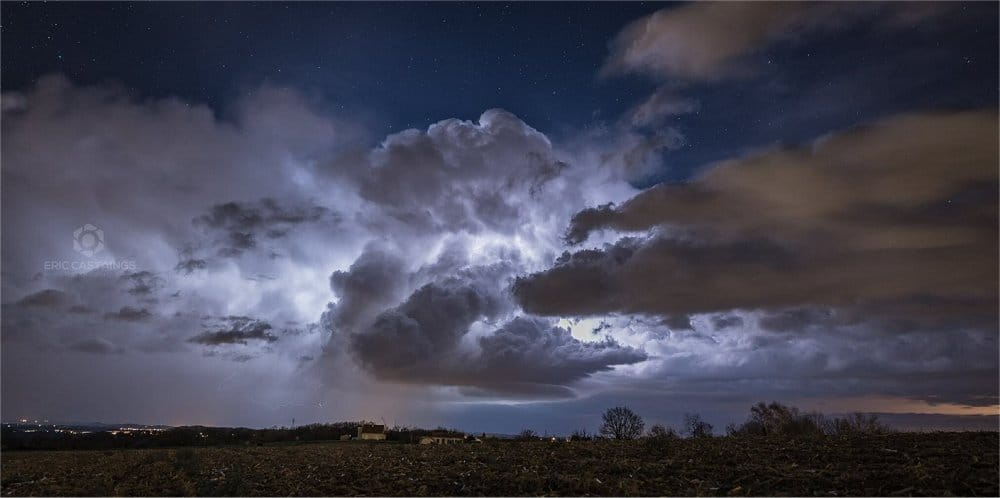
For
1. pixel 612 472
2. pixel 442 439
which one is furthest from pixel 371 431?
pixel 612 472

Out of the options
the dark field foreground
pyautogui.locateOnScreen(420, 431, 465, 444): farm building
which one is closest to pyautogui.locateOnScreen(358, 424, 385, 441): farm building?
pyautogui.locateOnScreen(420, 431, 465, 444): farm building

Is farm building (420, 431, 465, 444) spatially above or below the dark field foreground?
below

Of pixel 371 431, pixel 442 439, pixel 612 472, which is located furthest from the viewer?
pixel 371 431

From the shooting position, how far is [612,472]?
21.6 meters

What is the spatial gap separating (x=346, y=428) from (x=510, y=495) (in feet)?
502

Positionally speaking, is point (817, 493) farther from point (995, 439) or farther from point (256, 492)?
point (256, 492)

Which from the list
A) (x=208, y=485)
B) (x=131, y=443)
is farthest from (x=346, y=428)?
(x=208, y=485)

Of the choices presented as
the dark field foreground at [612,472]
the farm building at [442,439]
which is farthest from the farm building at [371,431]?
the dark field foreground at [612,472]

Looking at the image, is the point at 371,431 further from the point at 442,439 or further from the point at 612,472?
the point at 612,472

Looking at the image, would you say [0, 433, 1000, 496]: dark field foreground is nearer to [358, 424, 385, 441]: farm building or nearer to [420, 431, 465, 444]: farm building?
[420, 431, 465, 444]: farm building

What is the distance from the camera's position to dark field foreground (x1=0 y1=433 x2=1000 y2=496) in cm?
1753

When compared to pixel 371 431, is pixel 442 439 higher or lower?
Result: higher

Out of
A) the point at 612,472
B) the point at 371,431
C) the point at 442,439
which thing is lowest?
the point at 371,431

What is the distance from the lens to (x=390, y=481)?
22.8 m
